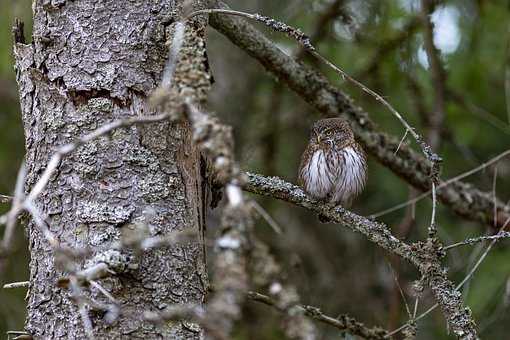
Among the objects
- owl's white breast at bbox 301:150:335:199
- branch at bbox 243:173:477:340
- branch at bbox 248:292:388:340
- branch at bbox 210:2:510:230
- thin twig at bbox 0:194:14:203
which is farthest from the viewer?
owl's white breast at bbox 301:150:335:199

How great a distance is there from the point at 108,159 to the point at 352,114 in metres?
1.64

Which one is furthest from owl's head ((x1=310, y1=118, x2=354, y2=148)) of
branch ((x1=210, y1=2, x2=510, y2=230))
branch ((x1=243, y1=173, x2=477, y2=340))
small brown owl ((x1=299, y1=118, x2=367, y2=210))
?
branch ((x1=243, y1=173, x2=477, y2=340))

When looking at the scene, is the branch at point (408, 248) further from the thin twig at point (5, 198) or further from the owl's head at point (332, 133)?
the owl's head at point (332, 133)

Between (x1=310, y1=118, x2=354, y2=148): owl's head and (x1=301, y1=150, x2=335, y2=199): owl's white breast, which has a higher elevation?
(x1=310, y1=118, x2=354, y2=148): owl's head

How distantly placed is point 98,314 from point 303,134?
14.3ft

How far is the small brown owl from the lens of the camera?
4.52 meters

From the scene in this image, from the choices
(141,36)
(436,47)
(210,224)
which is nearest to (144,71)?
(141,36)

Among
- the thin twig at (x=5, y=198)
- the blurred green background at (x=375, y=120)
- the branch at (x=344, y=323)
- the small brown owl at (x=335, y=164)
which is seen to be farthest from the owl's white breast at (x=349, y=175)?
the thin twig at (x=5, y=198)

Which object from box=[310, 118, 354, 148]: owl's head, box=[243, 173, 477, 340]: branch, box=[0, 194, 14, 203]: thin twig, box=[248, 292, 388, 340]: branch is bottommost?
box=[248, 292, 388, 340]: branch

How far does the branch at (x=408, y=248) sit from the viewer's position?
2.67 meters

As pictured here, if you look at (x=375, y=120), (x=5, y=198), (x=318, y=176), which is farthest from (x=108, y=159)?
(x=375, y=120)

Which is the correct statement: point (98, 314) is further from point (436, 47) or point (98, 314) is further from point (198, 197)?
point (436, 47)

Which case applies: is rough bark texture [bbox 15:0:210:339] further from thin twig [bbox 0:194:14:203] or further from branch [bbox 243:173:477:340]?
branch [bbox 243:173:477:340]

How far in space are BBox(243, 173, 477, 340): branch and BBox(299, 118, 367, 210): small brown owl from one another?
Result: 138 cm
